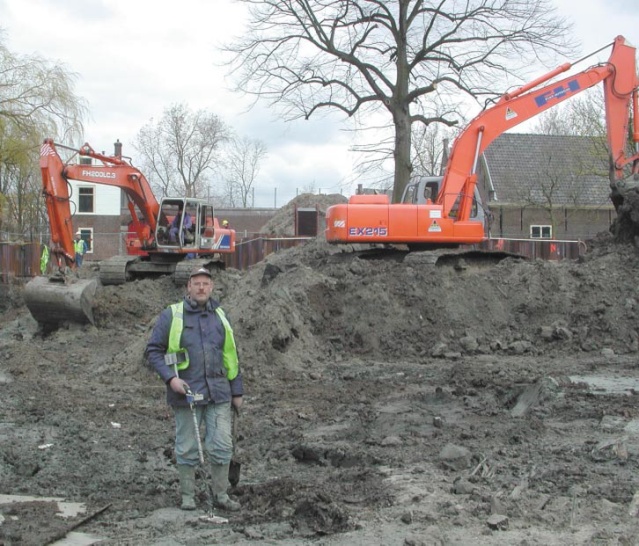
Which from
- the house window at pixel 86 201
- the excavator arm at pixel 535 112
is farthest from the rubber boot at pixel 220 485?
the house window at pixel 86 201

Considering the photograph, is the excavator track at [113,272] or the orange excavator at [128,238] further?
the excavator track at [113,272]

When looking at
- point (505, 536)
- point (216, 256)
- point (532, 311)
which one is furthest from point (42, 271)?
point (505, 536)

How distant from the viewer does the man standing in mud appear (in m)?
5.85

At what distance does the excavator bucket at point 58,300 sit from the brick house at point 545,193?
2679 cm

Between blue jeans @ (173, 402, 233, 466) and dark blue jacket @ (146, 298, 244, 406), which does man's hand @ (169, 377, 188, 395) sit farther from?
blue jeans @ (173, 402, 233, 466)

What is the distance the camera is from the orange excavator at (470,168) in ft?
52.6

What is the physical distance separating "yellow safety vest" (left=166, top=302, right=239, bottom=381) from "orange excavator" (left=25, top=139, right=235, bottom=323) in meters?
10.7

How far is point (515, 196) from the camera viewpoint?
40.9 m

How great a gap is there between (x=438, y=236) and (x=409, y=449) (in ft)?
30.8

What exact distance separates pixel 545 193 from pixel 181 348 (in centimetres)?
3508

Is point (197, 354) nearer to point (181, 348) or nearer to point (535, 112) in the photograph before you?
point (181, 348)

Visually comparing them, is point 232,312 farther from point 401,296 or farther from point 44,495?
point 44,495

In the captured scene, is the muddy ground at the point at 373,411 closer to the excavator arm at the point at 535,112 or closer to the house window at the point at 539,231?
the excavator arm at the point at 535,112

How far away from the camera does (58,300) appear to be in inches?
632
